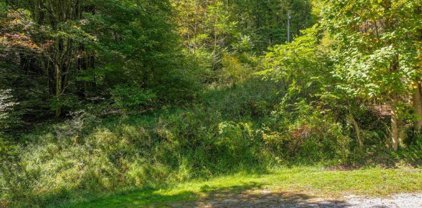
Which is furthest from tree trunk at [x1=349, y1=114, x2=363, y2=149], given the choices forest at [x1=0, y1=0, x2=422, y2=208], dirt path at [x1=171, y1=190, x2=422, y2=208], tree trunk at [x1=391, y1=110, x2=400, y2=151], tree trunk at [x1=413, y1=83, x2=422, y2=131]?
dirt path at [x1=171, y1=190, x2=422, y2=208]

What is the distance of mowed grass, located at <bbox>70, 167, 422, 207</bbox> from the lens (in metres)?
6.79

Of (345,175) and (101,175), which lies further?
(101,175)

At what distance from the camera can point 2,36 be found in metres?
11.2

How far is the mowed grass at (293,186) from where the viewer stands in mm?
6793

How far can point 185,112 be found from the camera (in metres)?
11.5

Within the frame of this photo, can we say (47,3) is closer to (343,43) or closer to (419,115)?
(343,43)

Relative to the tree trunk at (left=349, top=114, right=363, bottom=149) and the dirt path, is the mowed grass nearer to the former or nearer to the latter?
the dirt path

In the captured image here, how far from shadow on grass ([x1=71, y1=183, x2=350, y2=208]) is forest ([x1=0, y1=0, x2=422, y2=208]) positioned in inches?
3.4

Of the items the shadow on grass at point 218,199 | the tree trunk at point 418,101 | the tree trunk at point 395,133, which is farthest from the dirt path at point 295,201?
the tree trunk at point 418,101

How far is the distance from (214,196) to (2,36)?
9.39 metres

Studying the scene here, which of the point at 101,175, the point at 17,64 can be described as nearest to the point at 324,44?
the point at 101,175

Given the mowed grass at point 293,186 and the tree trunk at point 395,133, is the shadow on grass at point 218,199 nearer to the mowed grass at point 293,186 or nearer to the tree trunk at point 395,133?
the mowed grass at point 293,186

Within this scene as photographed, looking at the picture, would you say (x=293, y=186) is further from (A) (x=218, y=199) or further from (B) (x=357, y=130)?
(B) (x=357, y=130)

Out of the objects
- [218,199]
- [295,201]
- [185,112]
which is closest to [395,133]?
[295,201]
